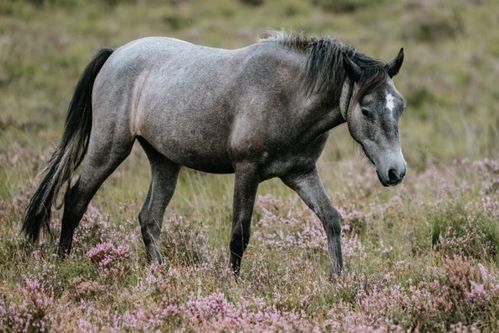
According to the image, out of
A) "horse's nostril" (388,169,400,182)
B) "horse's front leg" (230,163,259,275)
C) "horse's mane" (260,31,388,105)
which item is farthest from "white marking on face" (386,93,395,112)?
"horse's front leg" (230,163,259,275)

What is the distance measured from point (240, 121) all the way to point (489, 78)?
1050cm

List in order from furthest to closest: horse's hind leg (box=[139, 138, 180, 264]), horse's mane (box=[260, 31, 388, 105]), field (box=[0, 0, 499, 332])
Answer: horse's hind leg (box=[139, 138, 180, 264]) → horse's mane (box=[260, 31, 388, 105]) → field (box=[0, 0, 499, 332])

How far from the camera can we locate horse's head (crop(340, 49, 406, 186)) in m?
4.99

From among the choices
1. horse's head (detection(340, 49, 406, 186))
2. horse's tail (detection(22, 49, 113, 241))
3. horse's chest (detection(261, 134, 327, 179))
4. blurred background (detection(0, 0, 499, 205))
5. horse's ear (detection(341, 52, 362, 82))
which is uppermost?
horse's ear (detection(341, 52, 362, 82))

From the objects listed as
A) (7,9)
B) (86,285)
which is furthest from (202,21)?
(86,285)

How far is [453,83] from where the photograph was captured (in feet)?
49.0

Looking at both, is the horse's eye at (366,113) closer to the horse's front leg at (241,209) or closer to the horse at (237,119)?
the horse at (237,119)

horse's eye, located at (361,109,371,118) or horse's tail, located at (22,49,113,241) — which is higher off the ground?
horse's eye, located at (361,109,371,118)

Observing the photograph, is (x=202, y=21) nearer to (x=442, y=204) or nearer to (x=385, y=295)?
(x=442, y=204)

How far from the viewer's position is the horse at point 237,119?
518cm

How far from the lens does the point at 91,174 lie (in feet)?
21.5

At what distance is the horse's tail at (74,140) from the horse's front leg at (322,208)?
2092 millimetres

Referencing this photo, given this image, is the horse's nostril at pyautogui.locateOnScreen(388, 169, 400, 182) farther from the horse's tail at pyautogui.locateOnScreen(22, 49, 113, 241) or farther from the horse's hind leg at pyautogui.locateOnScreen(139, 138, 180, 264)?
the horse's tail at pyautogui.locateOnScreen(22, 49, 113, 241)

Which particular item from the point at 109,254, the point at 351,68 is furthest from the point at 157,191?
the point at 351,68
